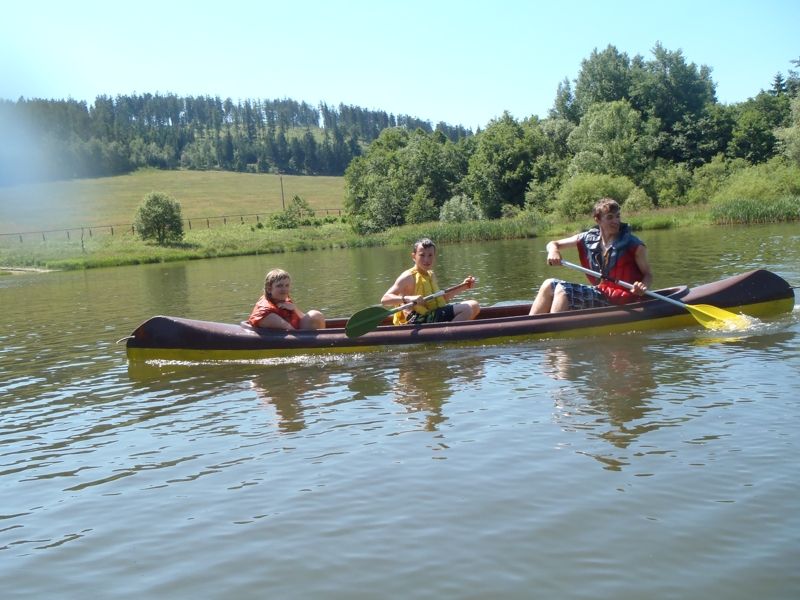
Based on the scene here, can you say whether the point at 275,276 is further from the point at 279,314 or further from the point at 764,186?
the point at 764,186

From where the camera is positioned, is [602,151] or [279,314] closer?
[279,314]

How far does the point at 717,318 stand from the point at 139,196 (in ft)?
322

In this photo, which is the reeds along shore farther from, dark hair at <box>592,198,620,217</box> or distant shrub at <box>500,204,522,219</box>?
dark hair at <box>592,198,620,217</box>

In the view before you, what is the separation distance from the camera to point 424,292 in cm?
1001

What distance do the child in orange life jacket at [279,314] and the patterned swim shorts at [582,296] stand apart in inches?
124

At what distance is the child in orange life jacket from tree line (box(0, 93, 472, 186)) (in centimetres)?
7889

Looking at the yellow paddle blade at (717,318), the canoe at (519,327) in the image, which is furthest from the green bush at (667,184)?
the yellow paddle blade at (717,318)

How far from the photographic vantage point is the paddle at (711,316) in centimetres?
943

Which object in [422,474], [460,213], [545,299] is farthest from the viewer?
[460,213]

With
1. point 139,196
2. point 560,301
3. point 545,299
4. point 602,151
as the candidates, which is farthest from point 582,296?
point 139,196

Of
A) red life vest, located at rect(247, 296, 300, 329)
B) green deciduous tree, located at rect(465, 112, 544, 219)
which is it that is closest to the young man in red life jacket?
red life vest, located at rect(247, 296, 300, 329)

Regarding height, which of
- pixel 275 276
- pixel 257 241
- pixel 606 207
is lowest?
pixel 275 276

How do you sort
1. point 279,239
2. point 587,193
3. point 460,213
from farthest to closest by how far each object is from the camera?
point 279,239 → point 460,213 → point 587,193

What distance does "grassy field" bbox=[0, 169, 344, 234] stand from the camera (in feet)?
259
